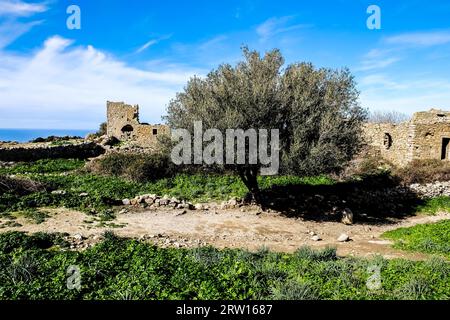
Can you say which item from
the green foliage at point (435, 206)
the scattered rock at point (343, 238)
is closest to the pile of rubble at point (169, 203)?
the scattered rock at point (343, 238)

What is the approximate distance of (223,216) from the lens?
655 inches

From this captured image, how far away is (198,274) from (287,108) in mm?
9137

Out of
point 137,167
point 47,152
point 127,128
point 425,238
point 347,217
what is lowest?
point 425,238

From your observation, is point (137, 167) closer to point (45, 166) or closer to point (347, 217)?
point (45, 166)

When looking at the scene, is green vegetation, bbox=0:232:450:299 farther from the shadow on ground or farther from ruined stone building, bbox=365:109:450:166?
ruined stone building, bbox=365:109:450:166

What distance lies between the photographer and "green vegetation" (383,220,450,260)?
12.6m

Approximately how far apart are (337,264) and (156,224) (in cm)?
765

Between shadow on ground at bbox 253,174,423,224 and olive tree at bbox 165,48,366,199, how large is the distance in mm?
2795

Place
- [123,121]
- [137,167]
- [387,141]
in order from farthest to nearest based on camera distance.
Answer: [123,121] → [387,141] → [137,167]

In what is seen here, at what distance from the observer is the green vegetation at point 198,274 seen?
8.11 m

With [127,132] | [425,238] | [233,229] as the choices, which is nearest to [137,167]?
[233,229]

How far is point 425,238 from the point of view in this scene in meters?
13.5

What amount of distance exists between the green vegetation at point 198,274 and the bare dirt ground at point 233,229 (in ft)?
5.01
